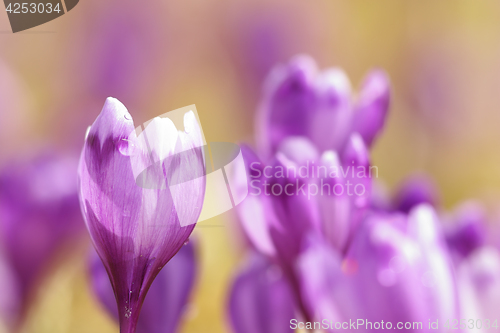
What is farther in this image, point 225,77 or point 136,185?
point 225,77

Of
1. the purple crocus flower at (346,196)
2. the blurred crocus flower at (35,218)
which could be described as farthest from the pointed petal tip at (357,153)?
the blurred crocus flower at (35,218)

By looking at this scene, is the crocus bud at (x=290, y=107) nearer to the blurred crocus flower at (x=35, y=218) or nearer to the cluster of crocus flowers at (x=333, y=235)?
the cluster of crocus flowers at (x=333, y=235)

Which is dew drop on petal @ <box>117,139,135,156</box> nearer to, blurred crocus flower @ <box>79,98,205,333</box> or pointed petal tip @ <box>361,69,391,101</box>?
blurred crocus flower @ <box>79,98,205,333</box>

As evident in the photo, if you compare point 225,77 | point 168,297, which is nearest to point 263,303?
point 168,297

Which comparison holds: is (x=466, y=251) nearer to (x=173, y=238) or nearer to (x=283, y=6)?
(x=173, y=238)

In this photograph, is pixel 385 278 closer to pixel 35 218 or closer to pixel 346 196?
pixel 346 196

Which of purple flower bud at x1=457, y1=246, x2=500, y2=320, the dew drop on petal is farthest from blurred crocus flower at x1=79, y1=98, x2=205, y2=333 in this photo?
purple flower bud at x1=457, y1=246, x2=500, y2=320
